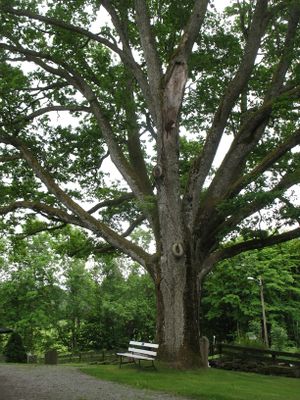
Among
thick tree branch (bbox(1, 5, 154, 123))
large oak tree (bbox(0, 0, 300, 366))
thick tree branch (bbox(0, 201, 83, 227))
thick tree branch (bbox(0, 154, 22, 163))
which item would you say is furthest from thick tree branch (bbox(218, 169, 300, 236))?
thick tree branch (bbox(0, 154, 22, 163))

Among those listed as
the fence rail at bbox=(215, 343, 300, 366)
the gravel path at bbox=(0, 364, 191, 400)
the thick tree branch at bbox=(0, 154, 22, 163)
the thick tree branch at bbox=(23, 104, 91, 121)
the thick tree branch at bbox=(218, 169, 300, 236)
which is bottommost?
the gravel path at bbox=(0, 364, 191, 400)

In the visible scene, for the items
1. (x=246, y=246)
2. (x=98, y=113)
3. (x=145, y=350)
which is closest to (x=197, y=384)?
(x=145, y=350)

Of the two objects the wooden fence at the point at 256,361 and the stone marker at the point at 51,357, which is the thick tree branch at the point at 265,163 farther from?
the stone marker at the point at 51,357

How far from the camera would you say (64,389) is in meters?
9.28

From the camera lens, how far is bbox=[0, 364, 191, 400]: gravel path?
830cm

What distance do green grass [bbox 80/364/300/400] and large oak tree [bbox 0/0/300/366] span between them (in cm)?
90

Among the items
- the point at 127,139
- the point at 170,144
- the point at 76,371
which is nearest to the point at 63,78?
the point at 127,139

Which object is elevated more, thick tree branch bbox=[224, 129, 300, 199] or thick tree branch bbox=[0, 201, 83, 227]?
thick tree branch bbox=[224, 129, 300, 199]

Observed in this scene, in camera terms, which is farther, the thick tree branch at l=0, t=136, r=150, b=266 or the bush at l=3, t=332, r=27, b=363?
the bush at l=3, t=332, r=27, b=363

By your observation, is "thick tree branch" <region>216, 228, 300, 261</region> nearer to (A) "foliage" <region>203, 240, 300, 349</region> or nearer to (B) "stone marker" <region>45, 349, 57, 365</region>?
(B) "stone marker" <region>45, 349, 57, 365</region>

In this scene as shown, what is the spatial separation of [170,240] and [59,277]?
28969mm

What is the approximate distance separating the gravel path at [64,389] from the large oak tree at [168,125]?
296cm

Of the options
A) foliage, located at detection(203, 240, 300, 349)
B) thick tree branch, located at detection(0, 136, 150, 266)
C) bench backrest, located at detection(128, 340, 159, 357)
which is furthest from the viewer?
foliage, located at detection(203, 240, 300, 349)

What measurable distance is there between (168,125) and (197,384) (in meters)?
7.38
